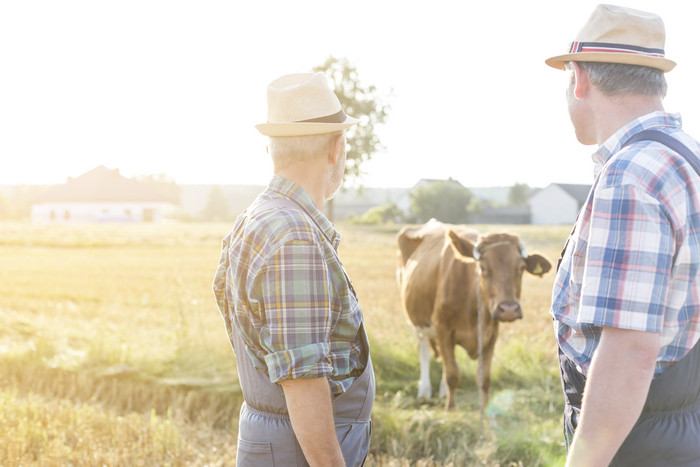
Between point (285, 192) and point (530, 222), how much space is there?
261 feet

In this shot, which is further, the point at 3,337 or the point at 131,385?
the point at 3,337

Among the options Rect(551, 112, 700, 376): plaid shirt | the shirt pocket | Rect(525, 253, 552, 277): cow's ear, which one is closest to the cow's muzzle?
Rect(525, 253, 552, 277): cow's ear

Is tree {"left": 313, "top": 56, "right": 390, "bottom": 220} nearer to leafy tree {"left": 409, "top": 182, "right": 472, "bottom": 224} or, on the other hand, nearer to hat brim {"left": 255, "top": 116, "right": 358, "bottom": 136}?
leafy tree {"left": 409, "top": 182, "right": 472, "bottom": 224}

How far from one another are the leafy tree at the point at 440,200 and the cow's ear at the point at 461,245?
49145mm

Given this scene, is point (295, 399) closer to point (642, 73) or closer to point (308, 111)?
point (308, 111)

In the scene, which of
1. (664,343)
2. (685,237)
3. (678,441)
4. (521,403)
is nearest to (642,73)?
(685,237)

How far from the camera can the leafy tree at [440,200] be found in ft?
184

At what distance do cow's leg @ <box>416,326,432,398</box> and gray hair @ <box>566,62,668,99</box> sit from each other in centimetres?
552

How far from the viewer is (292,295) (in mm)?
2150

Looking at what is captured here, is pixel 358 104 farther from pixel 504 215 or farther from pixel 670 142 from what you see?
pixel 670 142

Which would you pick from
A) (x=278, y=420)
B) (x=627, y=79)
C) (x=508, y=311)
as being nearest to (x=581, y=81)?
(x=627, y=79)

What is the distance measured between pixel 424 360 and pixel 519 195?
75774mm

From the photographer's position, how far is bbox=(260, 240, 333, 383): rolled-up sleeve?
214 centimetres

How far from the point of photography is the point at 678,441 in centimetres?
202
